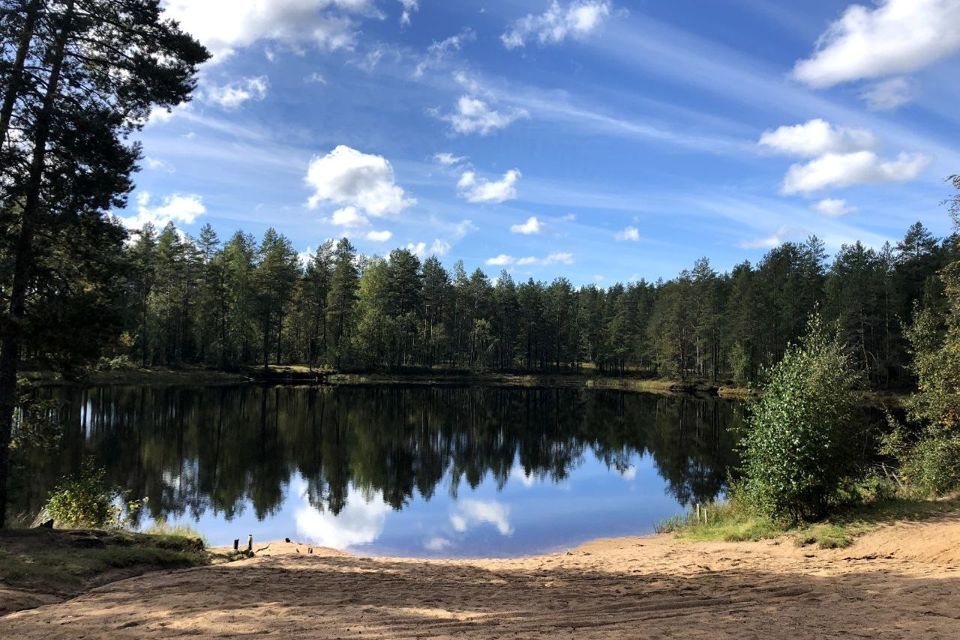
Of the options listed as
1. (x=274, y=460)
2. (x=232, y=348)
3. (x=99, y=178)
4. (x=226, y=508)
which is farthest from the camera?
(x=232, y=348)

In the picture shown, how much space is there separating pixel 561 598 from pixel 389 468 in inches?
881

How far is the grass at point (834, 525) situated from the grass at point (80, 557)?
518 inches

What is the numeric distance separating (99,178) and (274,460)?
65.2ft

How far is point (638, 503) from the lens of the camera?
25078mm

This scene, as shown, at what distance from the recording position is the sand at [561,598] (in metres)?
7.24

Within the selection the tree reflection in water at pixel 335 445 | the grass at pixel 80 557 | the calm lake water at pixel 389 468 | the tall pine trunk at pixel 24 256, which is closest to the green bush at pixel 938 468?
the tree reflection in water at pixel 335 445

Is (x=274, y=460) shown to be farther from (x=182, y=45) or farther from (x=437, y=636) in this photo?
(x=437, y=636)

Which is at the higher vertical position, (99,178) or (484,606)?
(99,178)

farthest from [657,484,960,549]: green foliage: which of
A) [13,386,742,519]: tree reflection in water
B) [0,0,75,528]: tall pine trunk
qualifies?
[0,0,75,528]: tall pine trunk

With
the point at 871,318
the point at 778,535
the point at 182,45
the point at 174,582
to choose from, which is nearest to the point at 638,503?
the point at 778,535

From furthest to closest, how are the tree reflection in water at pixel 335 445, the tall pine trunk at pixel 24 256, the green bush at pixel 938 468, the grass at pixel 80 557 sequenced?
the tree reflection in water at pixel 335 445
the green bush at pixel 938 468
the tall pine trunk at pixel 24 256
the grass at pixel 80 557

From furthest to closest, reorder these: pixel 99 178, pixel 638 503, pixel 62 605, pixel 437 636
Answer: pixel 638 503 < pixel 99 178 < pixel 62 605 < pixel 437 636

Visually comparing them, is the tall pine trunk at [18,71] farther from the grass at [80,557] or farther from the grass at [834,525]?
the grass at [834,525]

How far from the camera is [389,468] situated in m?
30.8
